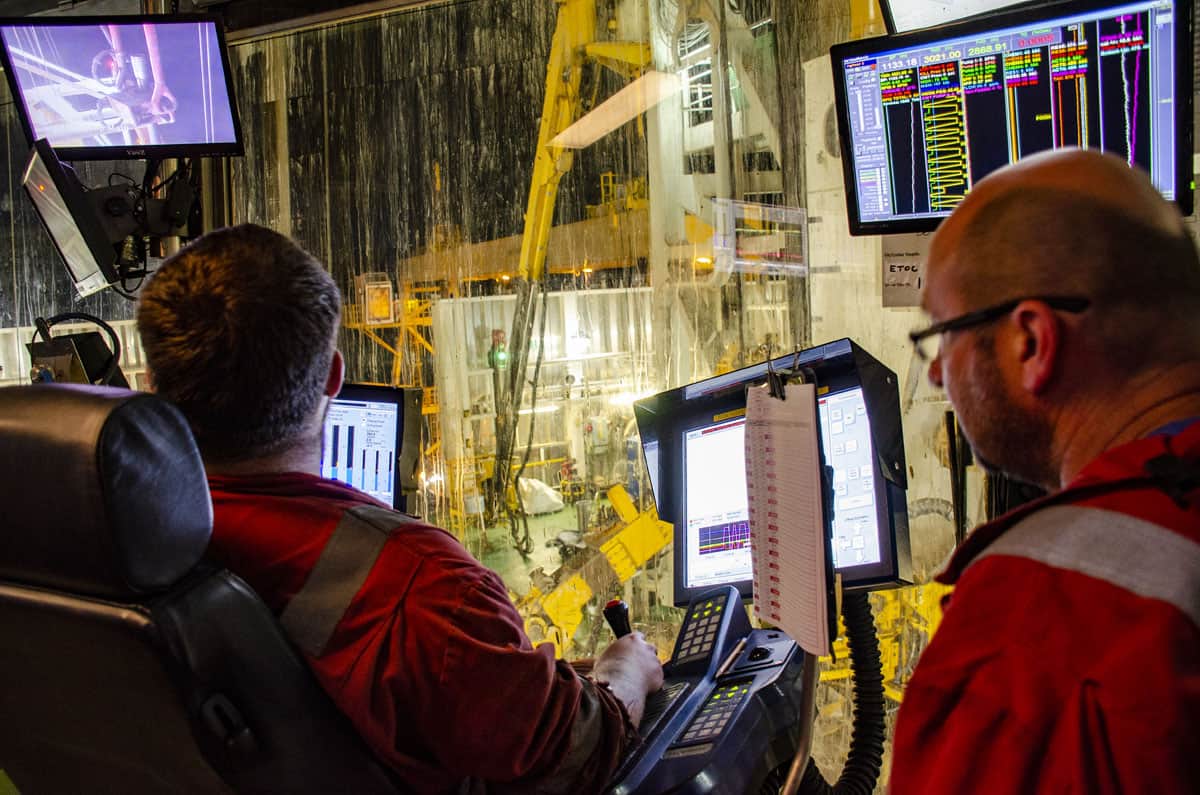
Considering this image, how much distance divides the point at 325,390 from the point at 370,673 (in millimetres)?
442

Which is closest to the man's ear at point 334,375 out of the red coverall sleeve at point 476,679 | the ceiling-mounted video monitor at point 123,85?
the red coverall sleeve at point 476,679

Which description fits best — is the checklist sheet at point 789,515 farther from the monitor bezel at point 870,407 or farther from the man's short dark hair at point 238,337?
the man's short dark hair at point 238,337

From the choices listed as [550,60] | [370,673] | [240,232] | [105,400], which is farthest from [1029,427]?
[550,60]

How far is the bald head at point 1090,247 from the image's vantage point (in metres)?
0.82

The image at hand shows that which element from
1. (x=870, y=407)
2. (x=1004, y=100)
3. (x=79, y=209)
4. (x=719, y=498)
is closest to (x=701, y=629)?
(x=719, y=498)

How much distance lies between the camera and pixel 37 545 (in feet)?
3.18

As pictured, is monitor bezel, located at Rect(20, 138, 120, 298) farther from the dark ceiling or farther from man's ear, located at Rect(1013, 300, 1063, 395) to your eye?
man's ear, located at Rect(1013, 300, 1063, 395)

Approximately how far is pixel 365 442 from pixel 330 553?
1389mm

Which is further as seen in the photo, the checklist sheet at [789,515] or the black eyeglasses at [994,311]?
the checklist sheet at [789,515]

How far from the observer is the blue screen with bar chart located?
8.24 ft

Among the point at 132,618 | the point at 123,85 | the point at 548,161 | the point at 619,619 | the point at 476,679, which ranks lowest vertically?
the point at 619,619

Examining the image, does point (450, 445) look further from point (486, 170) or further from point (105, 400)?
point (105, 400)

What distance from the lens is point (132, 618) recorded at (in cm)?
93

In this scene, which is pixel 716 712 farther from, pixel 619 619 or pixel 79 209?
pixel 79 209
